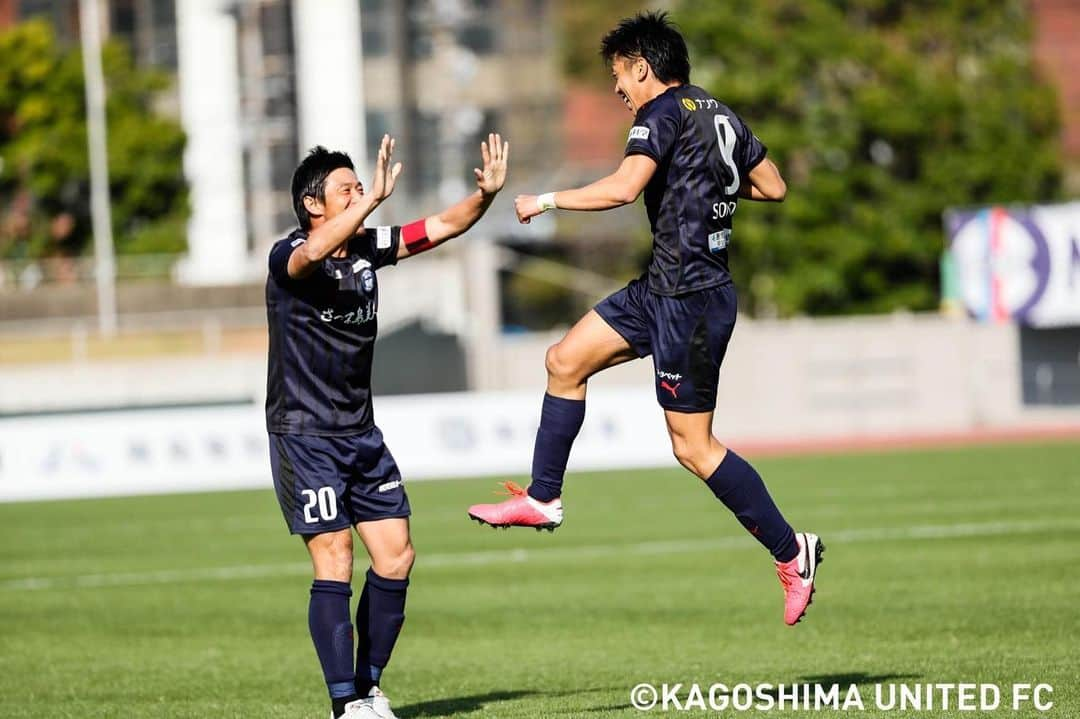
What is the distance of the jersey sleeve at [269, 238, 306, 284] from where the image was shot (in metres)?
7.32

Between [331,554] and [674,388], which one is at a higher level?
[674,388]

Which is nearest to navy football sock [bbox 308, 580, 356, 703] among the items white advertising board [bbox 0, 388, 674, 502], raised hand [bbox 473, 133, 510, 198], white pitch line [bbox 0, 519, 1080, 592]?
raised hand [bbox 473, 133, 510, 198]

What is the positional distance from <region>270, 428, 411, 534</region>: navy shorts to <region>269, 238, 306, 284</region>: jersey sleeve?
2.21ft

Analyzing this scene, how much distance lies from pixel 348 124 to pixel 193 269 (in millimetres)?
5905

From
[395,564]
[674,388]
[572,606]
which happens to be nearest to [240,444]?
[572,606]

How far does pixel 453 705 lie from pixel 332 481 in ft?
4.71

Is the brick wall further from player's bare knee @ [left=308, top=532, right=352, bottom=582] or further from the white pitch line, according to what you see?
player's bare knee @ [left=308, top=532, right=352, bottom=582]

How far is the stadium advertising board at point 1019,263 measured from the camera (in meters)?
33.8

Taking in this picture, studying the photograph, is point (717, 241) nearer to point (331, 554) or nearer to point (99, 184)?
point (331, 554)

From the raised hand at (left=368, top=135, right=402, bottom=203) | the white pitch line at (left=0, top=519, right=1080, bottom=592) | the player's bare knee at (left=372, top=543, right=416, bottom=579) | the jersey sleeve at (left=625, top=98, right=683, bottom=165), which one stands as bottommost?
the white pitch line at (left=0, top=519, right=1080, bottom=592)

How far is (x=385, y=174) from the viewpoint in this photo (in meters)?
7.27

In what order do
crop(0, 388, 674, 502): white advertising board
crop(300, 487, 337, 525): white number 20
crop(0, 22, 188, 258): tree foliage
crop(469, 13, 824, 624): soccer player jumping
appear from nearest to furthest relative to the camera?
crop(300, 487, 337, 525): white number 20
crop(469, 13, 824, 624): soccer player jumping
crop(0, 388, 674, 502): white advertising board
crop(0, 22, 188, 258): tree foliage

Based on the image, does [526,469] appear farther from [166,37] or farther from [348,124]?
[166,37]

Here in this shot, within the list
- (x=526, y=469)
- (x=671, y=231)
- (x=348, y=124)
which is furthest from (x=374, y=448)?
(x=348, y=124)
